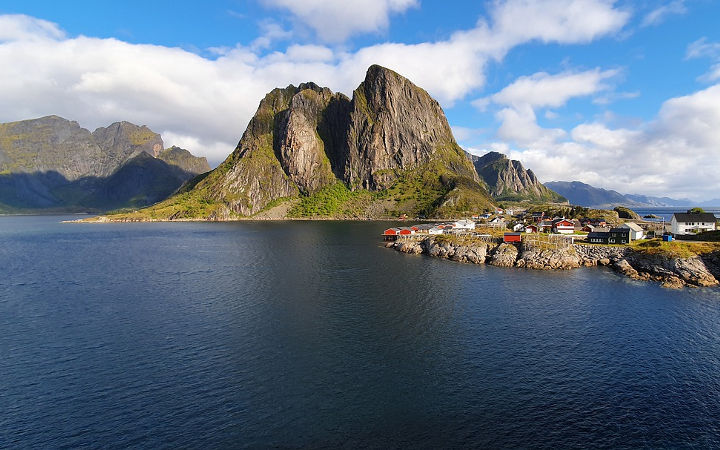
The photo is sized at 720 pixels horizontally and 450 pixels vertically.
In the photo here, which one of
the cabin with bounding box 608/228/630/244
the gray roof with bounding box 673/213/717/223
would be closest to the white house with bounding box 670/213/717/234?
the gray roof with bounding box 673/213/717/223

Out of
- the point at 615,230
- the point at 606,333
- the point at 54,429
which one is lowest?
the point at 54,429

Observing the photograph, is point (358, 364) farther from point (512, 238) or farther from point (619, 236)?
point (619, 236)

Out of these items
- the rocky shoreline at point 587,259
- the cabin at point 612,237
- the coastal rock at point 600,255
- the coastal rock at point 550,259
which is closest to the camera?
the rocky shoreline at point 587,259

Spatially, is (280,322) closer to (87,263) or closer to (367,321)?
(367,321)

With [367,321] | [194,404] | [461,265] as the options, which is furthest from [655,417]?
[461,265]

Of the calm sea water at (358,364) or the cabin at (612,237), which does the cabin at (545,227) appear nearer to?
the cabin at (612,237)

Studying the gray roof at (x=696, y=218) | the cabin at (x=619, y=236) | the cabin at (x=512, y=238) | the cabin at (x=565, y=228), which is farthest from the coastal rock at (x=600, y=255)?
the gray roof at (x=696, y=218)
